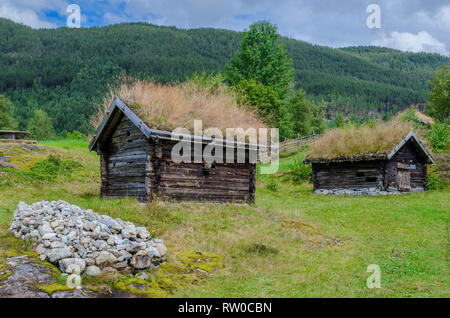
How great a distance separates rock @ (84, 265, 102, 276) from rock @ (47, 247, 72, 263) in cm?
51

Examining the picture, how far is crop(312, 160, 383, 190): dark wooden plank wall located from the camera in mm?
21750

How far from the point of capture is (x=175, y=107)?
13203 millimetres

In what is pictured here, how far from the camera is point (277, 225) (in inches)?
500

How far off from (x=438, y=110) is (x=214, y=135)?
49885mm

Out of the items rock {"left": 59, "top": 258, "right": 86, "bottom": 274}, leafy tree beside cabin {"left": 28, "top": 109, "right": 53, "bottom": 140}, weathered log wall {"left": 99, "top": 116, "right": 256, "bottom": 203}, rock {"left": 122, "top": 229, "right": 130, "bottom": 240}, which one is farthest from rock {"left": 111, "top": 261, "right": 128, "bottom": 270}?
leafy tree beside cabin {"left": 28, "top": 109, "right": 53, "bottom": 140}

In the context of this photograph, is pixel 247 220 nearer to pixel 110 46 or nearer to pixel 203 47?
pixel 110 46

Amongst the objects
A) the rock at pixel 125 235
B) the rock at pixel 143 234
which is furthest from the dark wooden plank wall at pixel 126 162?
the rock at pixel 125 235

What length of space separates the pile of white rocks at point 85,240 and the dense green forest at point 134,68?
271 ft

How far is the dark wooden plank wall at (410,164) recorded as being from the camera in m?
21.6

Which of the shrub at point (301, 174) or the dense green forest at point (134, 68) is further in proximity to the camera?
the dense green forest at point (134, 68)

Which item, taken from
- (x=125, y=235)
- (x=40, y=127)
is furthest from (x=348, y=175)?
(x=40, y=127)

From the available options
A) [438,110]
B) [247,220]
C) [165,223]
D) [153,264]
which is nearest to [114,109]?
[165,223]

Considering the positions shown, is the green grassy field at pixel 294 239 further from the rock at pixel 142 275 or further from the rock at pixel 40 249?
the rock at pixel 40 249

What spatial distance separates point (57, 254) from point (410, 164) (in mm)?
22039
